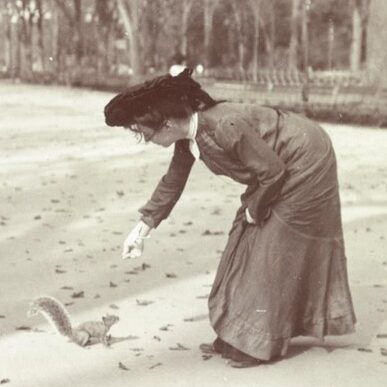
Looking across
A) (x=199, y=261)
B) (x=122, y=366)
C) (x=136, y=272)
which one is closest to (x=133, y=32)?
(x=199, y=261)

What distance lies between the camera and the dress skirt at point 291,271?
4762 mm

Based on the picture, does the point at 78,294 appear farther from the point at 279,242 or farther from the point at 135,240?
the point at 279,242

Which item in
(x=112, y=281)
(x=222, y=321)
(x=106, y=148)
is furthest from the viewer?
(x=106, y=148)

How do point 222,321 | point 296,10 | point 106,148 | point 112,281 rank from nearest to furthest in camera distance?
point 222,321
point 112,281
point 106,148
point 296,10

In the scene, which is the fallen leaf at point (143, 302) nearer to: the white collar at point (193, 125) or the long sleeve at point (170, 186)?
the long sleeve at point (170, 186)

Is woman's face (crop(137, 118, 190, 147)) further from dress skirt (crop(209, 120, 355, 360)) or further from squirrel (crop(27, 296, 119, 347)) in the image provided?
squirrel (crop(27, 296, 119, 347))

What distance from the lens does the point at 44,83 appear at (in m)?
49.2

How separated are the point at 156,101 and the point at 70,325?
1.47 meters

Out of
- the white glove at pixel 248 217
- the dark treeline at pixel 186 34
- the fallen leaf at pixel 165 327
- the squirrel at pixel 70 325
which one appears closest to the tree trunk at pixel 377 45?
the dark treeline at pixel 186 34

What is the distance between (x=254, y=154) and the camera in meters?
4.49

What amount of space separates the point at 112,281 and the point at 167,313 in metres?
1.03

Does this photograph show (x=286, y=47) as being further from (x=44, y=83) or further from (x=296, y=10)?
(x=296, y=10)

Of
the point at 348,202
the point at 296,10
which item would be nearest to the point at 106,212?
the point at 348,202

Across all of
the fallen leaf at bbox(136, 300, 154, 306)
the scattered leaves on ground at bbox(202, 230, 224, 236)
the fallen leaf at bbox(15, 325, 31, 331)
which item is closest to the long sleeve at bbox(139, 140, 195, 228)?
the fallen leaf at bbox(15, 325, 31, 331)
